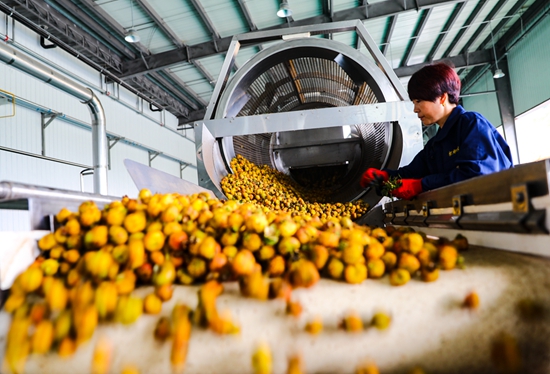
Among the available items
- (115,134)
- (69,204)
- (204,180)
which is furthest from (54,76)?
(115,134)

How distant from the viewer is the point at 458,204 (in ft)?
4.56

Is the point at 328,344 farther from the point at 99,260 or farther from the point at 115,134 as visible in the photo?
the point at 115,134

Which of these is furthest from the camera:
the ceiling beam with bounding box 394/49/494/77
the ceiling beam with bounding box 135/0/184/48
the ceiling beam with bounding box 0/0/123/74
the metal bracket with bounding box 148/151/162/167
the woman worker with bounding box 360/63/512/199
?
the metal bracket with bounding box 148/151/162/167

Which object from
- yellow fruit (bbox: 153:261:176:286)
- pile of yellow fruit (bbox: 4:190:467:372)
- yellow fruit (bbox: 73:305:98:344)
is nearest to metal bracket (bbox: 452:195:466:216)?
pile of yellow fruit (bbox: 4:190:467:372)

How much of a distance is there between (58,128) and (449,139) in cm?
755

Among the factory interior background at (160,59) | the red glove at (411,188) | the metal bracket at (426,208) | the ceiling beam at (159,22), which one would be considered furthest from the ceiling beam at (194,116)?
the metal bracket at (426,208)

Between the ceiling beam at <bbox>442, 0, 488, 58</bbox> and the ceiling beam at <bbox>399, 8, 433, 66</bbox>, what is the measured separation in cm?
112

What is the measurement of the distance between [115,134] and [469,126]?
28.6 feet

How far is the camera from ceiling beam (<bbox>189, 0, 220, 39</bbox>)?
22.2 ft

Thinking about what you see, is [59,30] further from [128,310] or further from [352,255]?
[352,255]

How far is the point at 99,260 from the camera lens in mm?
971

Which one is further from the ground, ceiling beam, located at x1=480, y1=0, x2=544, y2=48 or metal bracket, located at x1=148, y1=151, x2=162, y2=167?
ceiling beam, located at x1=480, y1=0, x2=544, y2=48

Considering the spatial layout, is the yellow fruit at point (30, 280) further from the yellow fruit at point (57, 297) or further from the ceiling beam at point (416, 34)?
the ceiling beam at point (416, 34)

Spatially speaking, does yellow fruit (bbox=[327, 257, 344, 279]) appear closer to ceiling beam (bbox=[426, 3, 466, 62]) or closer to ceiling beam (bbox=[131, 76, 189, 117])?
ceiling beam (bbox=[426, 3, 466, 62])
